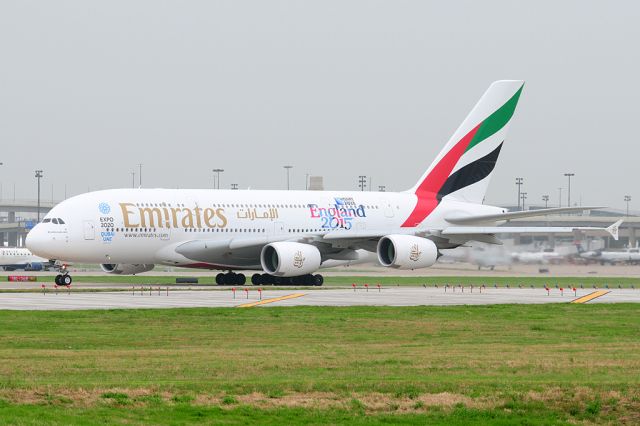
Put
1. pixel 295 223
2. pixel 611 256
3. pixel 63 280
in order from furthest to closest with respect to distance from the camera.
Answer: pixel 611 256 → pixel 295 223 → pixel 63 280

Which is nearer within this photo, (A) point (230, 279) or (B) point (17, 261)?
(A) point (230, 279)

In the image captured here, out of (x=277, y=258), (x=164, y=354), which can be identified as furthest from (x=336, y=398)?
(x=277, y=258)

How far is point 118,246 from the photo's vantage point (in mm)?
59906

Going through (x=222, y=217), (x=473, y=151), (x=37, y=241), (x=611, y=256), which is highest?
(x=473, y=151)

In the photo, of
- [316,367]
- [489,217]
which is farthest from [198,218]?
[316,367]

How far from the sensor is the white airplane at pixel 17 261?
375 feet

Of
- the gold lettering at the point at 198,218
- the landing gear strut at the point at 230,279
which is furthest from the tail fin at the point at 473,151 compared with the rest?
the gold lettering at the point at 198,218

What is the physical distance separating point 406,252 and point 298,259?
5.33 meters

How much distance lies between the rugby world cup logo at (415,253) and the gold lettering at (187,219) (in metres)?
11.2

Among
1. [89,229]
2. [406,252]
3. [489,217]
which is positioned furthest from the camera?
Result: [489,217]

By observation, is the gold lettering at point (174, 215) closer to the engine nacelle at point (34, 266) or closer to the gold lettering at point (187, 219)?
the gold lettering at point (187, 219)

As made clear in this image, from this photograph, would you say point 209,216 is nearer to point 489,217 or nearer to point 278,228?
point 278,228

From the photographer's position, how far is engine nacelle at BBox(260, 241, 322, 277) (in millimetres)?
59625

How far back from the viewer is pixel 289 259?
5959cm
